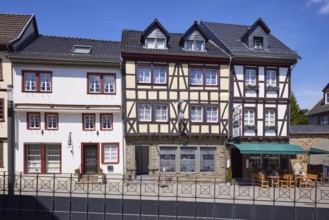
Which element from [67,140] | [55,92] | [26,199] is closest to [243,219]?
[26,199]

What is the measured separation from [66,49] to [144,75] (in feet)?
20.2

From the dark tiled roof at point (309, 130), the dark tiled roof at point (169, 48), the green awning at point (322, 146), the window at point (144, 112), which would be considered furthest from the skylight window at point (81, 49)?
the green awning at point (322, 146)

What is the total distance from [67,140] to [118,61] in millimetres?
6442

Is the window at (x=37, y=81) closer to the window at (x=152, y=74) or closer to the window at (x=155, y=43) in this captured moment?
the window at (x=152, y=74)

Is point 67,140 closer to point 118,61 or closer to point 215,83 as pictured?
point 118,61

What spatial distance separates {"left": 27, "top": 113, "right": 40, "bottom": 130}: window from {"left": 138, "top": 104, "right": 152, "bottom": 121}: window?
6.86 metres

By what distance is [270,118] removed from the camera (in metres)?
16.5

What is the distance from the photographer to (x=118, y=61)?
50.5ft

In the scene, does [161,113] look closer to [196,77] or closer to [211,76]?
[196,77]

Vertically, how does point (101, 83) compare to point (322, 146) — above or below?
above

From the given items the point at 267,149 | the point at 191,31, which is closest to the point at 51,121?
the point at 191,31

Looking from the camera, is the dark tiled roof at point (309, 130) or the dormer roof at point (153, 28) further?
the dark tiled roof at point (309, 130)

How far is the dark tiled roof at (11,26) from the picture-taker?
1508 cm

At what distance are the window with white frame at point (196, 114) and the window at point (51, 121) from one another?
9.47 meters
